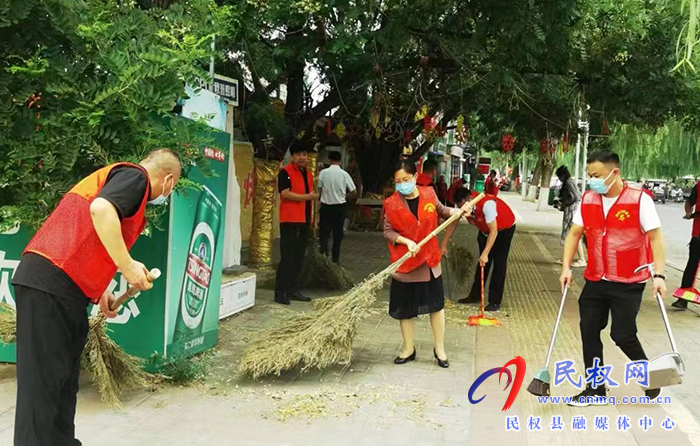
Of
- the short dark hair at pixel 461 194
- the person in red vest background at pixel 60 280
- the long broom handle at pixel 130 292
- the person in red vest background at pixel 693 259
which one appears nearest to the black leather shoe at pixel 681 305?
the person in red vest background at pixel 693 259

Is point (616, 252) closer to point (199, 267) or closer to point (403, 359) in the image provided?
point (403, 359)

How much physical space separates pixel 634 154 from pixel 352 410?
32137 millimetres

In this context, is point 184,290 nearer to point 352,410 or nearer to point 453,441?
point 352,410

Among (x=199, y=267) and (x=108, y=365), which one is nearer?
(x=108, y=365)

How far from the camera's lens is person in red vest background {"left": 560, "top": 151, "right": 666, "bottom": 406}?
15.0 ft

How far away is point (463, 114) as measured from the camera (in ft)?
49.1

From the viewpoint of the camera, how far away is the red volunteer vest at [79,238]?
311 cm

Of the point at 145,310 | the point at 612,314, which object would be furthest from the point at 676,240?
the point at 145,310

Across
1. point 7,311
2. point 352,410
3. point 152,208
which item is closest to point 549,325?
point 352,410

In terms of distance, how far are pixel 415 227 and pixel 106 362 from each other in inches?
99.1

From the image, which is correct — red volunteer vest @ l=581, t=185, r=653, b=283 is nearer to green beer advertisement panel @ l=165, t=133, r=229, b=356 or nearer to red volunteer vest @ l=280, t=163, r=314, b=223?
green beer advertisement panel @ l=165, t=133, r=229, b=356

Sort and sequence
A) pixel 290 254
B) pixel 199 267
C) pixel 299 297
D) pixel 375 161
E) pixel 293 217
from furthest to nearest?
pixel 375 161, pixel 299 297, pixel 290 254, pixel 293 217, pixel 199 267

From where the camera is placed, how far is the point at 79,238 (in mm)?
3119

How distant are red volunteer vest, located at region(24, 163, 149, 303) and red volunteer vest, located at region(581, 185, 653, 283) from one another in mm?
2958
